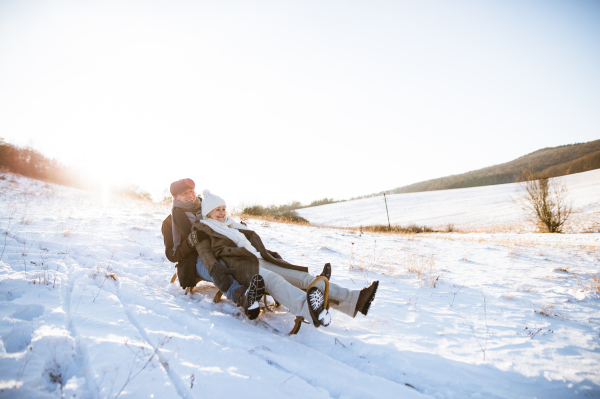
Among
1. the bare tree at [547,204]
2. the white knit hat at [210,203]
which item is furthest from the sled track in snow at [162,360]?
the bare tree at [547,204]

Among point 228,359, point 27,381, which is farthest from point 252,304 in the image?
point 27,381

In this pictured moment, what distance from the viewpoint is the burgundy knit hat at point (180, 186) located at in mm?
3990

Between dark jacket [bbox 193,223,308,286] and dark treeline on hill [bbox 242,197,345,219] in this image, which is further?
dark treeline on hill [bbox 242,197,345,219]

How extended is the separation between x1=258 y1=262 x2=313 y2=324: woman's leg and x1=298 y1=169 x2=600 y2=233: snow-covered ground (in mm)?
23348

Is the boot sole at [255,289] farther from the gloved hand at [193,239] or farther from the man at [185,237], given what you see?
the gloved hand at [193,239]

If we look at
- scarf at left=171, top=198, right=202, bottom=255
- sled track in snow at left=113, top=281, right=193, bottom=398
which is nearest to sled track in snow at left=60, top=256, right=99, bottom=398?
sled track in snow at left=113, top=281, right=193, bottom=398

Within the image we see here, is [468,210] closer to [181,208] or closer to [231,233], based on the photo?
[231,233]

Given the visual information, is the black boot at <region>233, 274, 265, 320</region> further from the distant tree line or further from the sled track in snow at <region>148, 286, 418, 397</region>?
the distant tree line

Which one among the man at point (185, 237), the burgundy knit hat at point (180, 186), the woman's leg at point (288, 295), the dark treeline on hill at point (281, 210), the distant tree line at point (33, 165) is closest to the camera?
the woman's leg at point (288, 295)

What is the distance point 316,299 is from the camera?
253 cm

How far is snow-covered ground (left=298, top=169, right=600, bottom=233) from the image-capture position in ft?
69.6

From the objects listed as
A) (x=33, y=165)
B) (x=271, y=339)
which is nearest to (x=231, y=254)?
(x=271, y=339)

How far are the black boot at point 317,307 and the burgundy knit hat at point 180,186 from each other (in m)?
2.65

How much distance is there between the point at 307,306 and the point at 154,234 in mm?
5952
